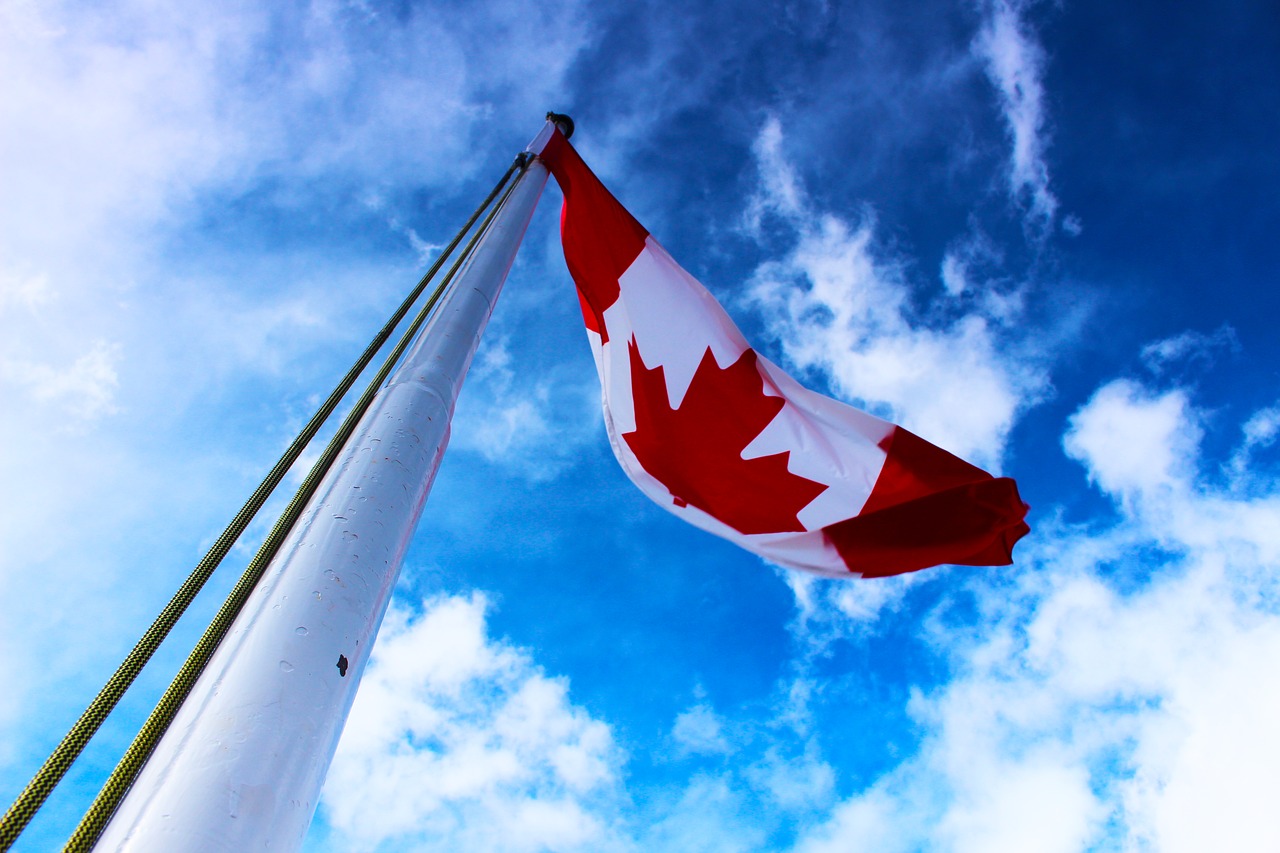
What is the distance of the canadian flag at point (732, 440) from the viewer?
20.5 ft

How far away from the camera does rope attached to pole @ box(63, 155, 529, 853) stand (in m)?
1.57

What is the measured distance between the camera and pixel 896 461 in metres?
6.36

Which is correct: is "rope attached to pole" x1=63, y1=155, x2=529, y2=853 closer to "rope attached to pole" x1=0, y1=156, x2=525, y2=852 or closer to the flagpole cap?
"rope attached to pole" x1=0, y1=156, x2=525, y2=852

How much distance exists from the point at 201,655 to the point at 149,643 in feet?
0.91

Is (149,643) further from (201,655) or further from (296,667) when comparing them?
(296,667)

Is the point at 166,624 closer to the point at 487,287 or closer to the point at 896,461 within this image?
the point at 487,287

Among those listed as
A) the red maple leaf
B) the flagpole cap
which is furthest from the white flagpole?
the flagpole cap

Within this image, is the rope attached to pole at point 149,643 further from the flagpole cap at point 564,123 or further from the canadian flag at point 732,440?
the flagpole cap at point 564,123

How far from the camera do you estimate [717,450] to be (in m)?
6.58

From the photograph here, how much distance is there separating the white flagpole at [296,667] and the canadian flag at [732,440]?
377 cm

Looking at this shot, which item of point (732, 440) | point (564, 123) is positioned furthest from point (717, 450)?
point (564, 123)

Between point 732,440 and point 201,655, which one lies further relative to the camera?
point 732,440

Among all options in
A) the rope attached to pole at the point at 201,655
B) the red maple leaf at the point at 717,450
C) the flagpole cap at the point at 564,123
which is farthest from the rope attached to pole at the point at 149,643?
the flagpole cap at the point at 564,123

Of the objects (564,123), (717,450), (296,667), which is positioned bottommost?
(296,667)
